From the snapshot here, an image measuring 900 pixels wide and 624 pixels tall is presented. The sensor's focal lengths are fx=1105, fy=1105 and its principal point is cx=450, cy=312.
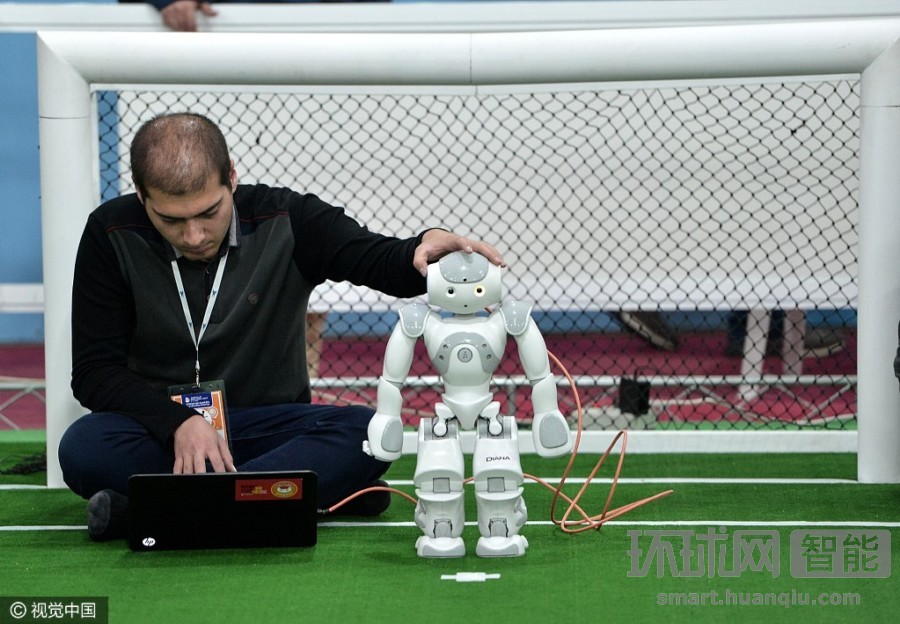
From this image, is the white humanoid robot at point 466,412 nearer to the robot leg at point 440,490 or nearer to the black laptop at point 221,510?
the robot leg at point 440,490

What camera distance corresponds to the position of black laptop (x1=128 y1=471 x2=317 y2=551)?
195 centimetres

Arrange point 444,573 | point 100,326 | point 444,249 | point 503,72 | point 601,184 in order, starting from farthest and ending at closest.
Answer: point 601,184
point 503,72
point 100,326
point 444,249
point 444,573

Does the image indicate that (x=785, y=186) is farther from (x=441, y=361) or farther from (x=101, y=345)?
(x=101, y=345)

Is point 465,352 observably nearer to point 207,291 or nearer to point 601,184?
point 207,291

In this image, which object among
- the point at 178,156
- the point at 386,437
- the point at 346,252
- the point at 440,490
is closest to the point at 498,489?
the point at 440,490

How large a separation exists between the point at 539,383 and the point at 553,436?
0.32 ft

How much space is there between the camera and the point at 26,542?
211cm

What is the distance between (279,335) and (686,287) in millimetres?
1728

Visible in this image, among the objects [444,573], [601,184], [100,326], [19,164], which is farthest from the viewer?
[19,164]

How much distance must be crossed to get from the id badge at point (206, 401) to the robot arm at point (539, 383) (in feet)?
2.04

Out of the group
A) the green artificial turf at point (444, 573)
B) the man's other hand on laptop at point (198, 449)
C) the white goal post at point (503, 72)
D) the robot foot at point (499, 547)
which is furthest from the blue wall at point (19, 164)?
the robot foot at point (499, 547)

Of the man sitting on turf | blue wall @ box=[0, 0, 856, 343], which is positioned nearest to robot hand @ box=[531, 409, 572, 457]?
the man sitting on turf

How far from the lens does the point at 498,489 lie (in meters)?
1.90

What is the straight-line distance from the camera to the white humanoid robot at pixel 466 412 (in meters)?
1.89
